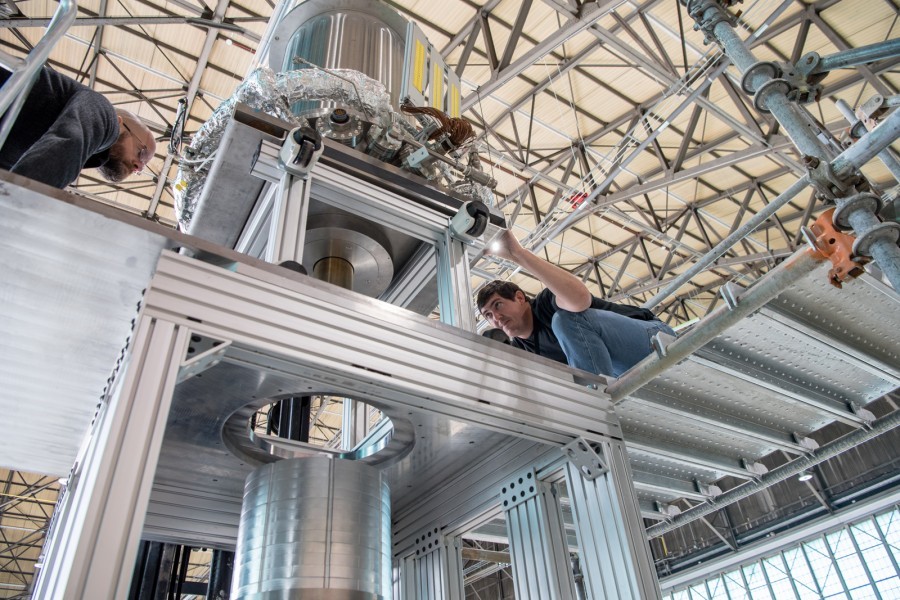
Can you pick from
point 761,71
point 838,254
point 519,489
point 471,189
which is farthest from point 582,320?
point 761,71

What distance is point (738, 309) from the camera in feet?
6.65

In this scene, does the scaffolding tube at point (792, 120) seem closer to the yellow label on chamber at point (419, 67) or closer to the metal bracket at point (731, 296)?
the metal bracket at point (731, 296)

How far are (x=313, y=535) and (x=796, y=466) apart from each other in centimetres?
232

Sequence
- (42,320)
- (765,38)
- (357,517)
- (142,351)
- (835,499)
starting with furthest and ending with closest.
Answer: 1. (835,499)
2. (765,38)
3. (357,517)
4. (42,320)
5. (142,351)

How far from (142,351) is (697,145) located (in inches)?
494

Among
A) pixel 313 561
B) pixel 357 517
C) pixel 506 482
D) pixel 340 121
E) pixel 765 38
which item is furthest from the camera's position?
pixel 765 38

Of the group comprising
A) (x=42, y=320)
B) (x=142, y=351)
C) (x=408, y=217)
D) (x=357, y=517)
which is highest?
(x=408, y=217)

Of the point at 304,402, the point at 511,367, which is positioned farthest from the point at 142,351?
the point at 304,402

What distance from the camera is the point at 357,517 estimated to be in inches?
82.5

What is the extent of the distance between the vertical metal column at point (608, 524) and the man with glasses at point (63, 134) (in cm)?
187

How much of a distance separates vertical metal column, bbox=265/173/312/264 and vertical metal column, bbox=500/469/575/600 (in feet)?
4.14

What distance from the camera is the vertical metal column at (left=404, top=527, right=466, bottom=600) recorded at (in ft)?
8.80

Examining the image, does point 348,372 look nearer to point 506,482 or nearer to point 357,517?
point 357,517

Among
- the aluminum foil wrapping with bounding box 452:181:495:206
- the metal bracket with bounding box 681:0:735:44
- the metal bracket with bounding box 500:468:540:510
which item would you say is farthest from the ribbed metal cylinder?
the metal bracket with bounding box 681:0:735:44
